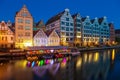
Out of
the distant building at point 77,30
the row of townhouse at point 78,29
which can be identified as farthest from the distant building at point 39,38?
the distant building at point 77,30

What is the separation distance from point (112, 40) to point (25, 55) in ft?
248

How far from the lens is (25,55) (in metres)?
50.1

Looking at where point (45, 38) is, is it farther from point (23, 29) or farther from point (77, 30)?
point (77, 30)

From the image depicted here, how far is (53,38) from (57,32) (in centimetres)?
665

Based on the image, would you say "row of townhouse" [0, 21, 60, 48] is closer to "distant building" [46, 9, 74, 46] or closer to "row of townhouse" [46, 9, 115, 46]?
"distant building" [46, 9, 74, 46]

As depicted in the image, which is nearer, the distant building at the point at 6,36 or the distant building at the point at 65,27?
the distant building at the point at 6,36

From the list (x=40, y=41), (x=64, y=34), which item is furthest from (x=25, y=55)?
(x=64, y=34)

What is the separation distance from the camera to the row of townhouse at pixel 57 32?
204 ft

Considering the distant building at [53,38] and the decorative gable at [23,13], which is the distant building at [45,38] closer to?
the distant building at [53,38]

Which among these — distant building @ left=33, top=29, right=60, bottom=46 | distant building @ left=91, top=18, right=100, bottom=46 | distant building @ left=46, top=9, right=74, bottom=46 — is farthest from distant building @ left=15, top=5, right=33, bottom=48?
distant building @ left=91, top=18, right=100, bottom=46

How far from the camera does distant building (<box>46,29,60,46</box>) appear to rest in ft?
231

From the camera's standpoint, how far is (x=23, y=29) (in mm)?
64875

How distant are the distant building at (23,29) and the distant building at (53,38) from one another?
27.0ft

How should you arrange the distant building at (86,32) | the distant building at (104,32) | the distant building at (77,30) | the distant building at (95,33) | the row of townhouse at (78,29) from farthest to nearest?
1. the distant building at (104,32)
2. the distant building at (95,33)
3. the distant building at (86,32)
4. the distant building at (77,30)
5. the row of townhouse at (78,29)
